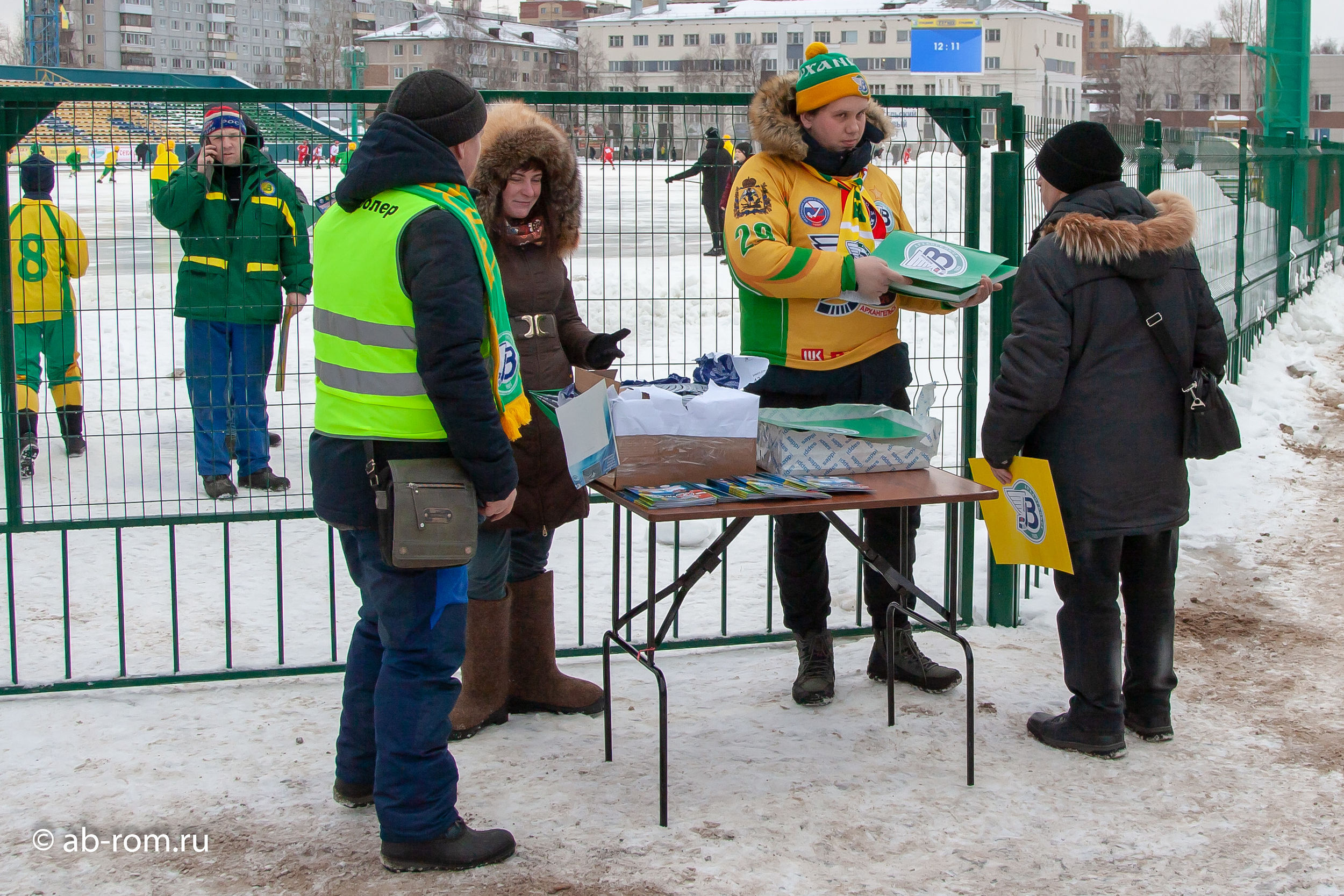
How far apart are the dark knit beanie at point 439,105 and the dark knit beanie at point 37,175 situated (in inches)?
93.5

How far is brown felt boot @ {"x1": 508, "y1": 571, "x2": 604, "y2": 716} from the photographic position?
172 inches

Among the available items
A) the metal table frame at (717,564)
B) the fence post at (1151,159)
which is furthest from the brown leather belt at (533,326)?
the fence post at (1151,159)

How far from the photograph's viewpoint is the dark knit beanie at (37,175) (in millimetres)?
5090

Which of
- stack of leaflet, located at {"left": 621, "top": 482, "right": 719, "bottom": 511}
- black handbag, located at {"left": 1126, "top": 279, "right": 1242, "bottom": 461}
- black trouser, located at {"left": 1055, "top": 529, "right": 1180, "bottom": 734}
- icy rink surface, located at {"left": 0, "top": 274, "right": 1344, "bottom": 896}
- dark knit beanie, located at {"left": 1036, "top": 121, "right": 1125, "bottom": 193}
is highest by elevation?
dark knit beanie, located at {"left": 1036, "top": 121, "right": 1125, "bottom": 193}

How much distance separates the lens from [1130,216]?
3.92 m

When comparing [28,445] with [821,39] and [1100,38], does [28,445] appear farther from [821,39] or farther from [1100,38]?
[1100,38]

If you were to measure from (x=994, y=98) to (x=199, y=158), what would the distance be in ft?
9.42

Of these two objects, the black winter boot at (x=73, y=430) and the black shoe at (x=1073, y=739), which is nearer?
the black shoe at (x=1073, y=739)

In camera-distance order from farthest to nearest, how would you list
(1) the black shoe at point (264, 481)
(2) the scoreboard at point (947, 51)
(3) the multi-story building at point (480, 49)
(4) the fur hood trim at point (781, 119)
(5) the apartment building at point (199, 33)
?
(5) the apartment building at point (199, 33)
(3) the multi-story building at point (480, 49)
(2) the scoreboard at point (947, 51)
(1) the black shoe at point (264, 481)
(4) the fur hood trim at point (781, 119)

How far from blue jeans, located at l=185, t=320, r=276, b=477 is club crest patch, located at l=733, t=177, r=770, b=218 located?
184cm

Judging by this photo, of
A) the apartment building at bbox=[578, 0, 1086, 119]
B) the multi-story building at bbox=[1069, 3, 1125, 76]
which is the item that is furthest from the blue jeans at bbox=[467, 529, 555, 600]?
the multi-story building at bbox=[1069, 3, 1125, 76]

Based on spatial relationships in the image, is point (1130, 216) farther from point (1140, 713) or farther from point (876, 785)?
point (876, 785)

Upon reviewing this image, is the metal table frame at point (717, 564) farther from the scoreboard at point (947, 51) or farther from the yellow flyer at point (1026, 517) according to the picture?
the scoreboard at point (947, 51)

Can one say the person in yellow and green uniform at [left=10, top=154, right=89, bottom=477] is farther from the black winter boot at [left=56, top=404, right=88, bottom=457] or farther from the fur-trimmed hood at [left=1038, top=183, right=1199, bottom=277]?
the fur-trimmed hood at [left=1038, top=183, right=1199, bottom=277]
